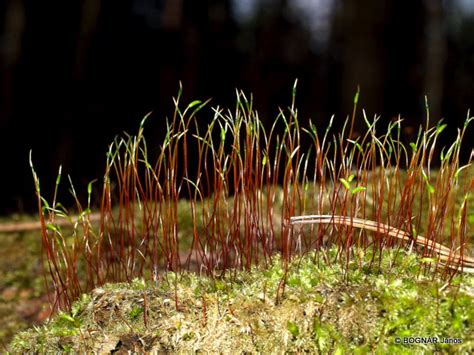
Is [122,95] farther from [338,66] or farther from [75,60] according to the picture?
[338,66]

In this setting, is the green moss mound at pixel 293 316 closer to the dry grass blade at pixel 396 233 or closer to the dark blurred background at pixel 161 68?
the dry grass blade at pixel 396 233

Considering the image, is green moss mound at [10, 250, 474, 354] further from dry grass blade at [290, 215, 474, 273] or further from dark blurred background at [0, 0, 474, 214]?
dark blurred background at [0, 0, 474, 214]

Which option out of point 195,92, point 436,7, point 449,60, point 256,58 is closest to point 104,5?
point 195,92

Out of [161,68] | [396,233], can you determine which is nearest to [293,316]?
[396,233]

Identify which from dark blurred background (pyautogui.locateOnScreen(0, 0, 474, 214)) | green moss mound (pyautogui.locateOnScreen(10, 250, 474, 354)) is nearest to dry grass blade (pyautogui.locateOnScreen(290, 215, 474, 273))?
green moss mound (pyautogui.locateOnScreen(10, 250, 474, 354))

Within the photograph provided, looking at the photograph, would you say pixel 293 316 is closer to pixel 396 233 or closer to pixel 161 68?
pixel 396 233

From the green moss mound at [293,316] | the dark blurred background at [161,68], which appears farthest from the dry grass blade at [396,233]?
the dark blurred background at [161,68]
